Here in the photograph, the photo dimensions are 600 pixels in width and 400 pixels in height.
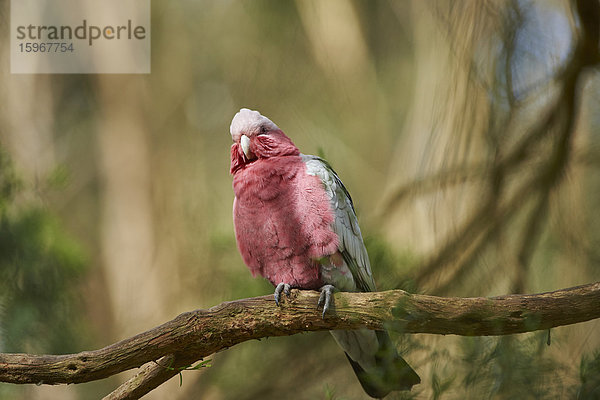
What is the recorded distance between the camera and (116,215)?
3363 millimetres

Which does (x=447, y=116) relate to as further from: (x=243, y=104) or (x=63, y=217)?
(x=63, y=217)

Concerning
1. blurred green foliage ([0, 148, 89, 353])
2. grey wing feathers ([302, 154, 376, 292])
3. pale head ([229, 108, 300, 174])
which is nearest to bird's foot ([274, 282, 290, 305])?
grey wing feathers ([302, 154, 376, 292])

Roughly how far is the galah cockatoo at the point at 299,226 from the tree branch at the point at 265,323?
212 millimetres

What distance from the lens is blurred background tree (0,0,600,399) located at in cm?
112

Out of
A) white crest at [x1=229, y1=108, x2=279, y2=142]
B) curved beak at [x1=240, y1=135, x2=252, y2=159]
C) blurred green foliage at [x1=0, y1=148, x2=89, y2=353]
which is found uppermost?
white crest at [x1=229, y1=108, x2=279, y2=142]

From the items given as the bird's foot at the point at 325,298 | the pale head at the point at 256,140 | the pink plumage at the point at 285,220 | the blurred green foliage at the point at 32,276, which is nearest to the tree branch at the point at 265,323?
the bird's foot at the point at 325,298

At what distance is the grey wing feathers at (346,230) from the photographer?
1.56 metres

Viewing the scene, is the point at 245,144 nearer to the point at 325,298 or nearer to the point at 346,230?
the point at 346,230

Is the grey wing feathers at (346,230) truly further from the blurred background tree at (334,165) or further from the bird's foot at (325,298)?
the bird's foot at (325,298)

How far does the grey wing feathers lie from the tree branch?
0.81ft

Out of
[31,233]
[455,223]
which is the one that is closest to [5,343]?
[31,233]

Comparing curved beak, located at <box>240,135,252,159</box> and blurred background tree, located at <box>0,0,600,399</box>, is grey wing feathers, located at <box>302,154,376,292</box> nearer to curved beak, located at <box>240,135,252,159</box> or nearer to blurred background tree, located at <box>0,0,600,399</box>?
blurred background tree, located at <box>0,0,600,399</box>

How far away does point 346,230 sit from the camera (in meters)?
1.57

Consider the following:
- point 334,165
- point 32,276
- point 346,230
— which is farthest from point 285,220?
point 32,276
